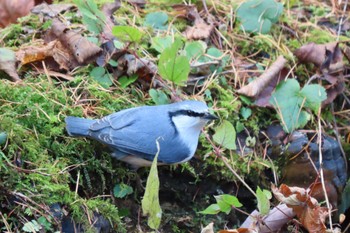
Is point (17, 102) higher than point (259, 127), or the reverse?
point (17, 102)

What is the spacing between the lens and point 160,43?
4.28 m

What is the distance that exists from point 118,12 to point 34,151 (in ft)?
5.86

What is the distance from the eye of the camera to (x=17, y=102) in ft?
11.6

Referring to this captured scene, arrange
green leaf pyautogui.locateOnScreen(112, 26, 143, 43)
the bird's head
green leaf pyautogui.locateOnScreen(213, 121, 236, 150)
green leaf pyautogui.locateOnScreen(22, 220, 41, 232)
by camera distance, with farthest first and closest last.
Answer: green leaf pyautogui.locateOnScreen(112, 26, 143, 43)
green leaf pyautogui.locateOnScreen(213, 121, 236, 150)
the bird's head
green leaf pyautogui.locateOnScreen(22, 220, 41, 232)

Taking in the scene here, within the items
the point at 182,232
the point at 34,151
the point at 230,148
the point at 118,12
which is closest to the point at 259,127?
the point at 230,148

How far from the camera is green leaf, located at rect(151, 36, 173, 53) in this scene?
426 cm

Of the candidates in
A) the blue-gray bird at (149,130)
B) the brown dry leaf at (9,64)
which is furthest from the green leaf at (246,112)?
the brown dry leaf at (9,64)

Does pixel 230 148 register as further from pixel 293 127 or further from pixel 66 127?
pixel 66 127

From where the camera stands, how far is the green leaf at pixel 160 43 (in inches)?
168

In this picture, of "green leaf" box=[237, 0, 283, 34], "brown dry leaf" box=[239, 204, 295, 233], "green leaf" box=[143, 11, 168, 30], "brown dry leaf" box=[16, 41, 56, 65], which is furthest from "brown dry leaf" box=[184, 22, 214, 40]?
"brown dry leaf" box=[239, 204, 295, 233]

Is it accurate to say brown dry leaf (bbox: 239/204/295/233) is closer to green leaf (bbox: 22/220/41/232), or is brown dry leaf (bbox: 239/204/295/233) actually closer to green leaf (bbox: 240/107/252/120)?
green leaf (bbox: 240/107/252/120)

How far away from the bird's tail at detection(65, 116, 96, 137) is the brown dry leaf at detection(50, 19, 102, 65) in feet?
2.37

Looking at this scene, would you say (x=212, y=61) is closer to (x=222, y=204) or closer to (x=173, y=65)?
(x=173, y=65)

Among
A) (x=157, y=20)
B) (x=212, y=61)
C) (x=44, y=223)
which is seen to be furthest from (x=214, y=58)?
(x=44, y=223)
